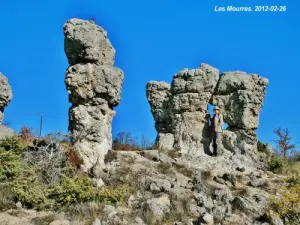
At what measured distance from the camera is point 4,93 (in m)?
19.3

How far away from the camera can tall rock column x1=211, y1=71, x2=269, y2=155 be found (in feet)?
65.1

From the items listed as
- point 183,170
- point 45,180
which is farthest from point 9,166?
point 183,170

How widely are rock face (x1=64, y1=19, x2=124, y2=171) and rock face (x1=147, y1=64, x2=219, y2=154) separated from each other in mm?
3682

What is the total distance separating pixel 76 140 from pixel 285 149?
1618 centimetres

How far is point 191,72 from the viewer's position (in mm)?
19594

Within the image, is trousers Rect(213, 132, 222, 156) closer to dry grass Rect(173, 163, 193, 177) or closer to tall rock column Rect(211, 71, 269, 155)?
tall rock column Rect(211, 71, 269, 155)

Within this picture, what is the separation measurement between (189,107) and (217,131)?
4.82 feet

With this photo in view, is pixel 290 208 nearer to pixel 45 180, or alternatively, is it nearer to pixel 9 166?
pixel 45 180

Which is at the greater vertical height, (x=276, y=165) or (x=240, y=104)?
(x=240, y=104)

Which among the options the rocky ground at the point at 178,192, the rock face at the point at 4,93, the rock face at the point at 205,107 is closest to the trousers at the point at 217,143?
the rocky ground at the point at 178,192

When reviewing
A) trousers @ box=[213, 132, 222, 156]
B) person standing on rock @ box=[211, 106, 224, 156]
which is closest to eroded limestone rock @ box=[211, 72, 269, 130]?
person standing on rock @ box=[211, 106, 224, 156]

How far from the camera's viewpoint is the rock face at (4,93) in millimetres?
19294

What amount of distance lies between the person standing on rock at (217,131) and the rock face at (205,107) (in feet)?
1.36

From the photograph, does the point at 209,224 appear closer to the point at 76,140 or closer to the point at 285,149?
the point at 76,140
